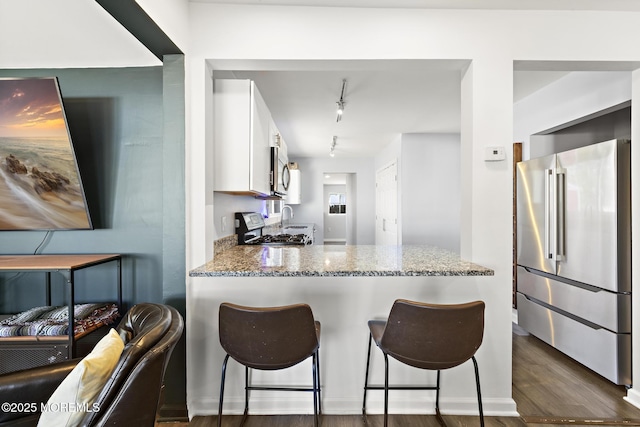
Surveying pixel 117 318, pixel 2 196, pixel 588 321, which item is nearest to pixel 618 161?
pixel 588 321

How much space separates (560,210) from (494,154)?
118 cm

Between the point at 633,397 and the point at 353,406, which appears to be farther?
the point at 633,397

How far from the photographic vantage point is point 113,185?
1.86 meters

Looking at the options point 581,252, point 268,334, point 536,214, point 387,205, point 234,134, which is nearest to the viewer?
point 268,334

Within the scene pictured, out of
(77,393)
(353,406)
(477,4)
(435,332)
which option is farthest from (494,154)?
(77,393)

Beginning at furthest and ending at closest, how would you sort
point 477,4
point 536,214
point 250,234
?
point 250,234 < point 536,214 < point 477,4

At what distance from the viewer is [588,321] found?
2.18 m

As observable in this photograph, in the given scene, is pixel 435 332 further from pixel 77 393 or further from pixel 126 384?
pixel 77 393

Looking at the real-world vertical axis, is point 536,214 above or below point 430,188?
below

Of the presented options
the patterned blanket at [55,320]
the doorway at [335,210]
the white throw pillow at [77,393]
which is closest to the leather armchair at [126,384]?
the white throw pillow at [77,393]

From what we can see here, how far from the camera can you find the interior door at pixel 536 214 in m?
2.40

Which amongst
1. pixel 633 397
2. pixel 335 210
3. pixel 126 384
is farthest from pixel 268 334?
pixel 335 210

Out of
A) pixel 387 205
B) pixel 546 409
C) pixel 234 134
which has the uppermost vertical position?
pixel 234 134

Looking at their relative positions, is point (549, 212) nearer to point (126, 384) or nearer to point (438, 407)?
point (438, 407)
